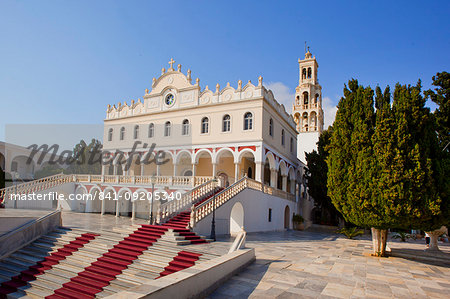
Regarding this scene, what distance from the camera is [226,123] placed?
2450 cm

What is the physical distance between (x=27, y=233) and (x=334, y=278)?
13144mm

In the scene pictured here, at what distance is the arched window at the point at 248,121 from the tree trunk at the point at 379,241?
1224 centimetres

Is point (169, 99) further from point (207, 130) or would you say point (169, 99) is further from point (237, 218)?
point (237, 218)

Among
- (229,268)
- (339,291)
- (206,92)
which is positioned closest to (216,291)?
(229,268)

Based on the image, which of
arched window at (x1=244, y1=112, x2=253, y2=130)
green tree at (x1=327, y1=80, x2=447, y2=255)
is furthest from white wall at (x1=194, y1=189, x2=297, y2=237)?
green tree at (x1=327, y1=80, x2=447, y2=255)

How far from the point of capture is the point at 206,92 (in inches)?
1012

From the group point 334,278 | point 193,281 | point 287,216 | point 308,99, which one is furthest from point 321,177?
point 193,281

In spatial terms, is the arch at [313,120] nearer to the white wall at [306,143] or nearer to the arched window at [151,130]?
the white wall at [306,143]

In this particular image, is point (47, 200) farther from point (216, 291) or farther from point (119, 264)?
point (216, 291)

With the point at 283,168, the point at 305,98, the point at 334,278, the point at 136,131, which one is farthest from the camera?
the point at 305,98

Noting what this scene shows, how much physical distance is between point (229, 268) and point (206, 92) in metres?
19.3

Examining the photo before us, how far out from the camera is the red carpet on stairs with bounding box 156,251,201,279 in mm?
9438

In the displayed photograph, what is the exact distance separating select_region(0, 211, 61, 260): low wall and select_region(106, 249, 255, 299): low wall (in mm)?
9464

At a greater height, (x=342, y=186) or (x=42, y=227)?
(x=342, y=186)
